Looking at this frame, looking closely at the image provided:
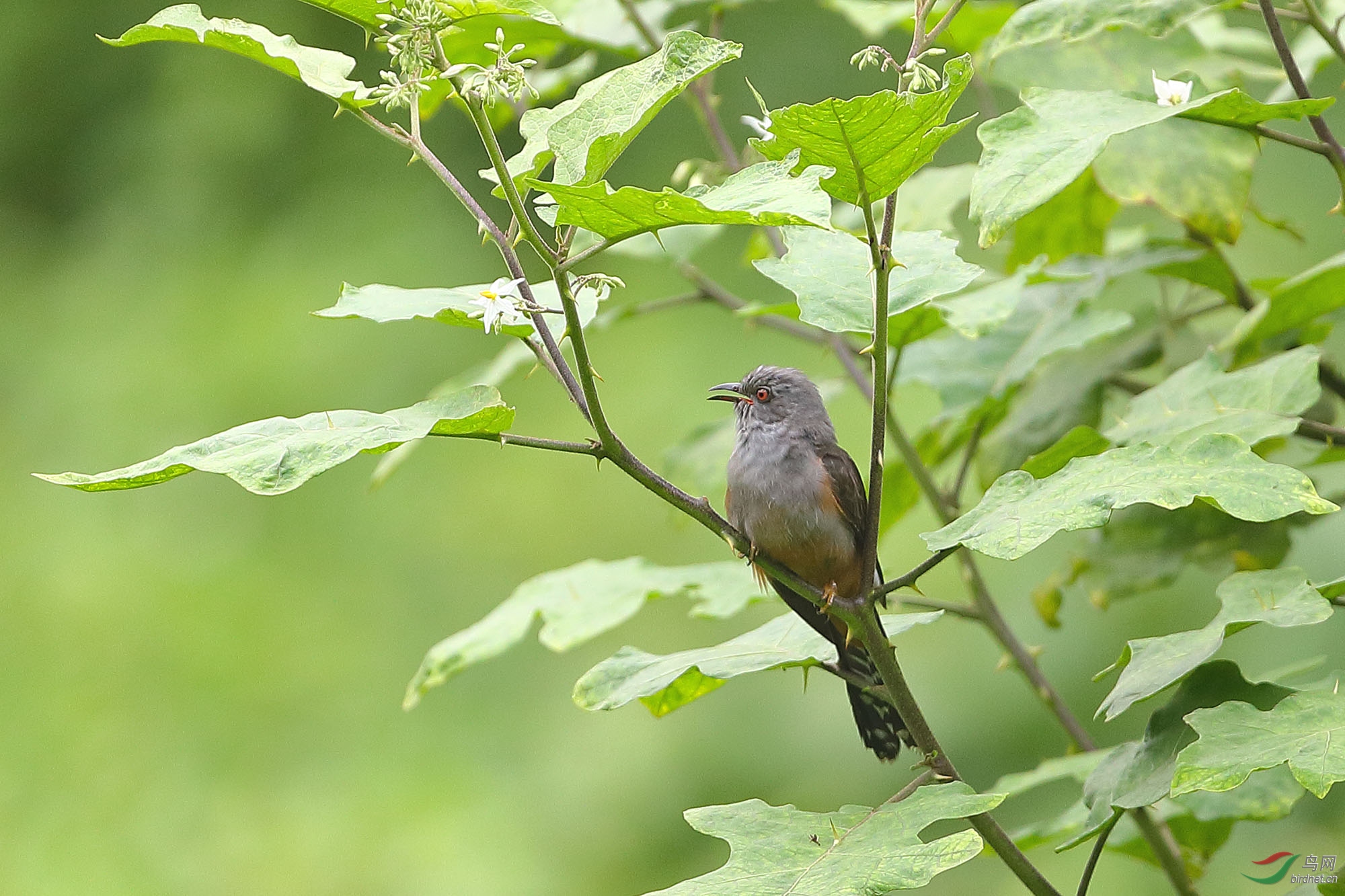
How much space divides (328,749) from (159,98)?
14.4ft

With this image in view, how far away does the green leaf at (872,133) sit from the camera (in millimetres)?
1509

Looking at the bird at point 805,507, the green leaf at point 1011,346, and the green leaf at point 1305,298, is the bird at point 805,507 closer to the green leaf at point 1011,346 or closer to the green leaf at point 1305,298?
the green leaf at point 1011,346

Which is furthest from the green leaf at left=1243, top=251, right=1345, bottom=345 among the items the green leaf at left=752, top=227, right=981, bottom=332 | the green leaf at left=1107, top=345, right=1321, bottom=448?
the green leaf at left=752, top=227, right=981, bottom=332

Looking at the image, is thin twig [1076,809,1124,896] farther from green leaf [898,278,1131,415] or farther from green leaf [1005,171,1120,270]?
green leaf [1005,171,1120,270]

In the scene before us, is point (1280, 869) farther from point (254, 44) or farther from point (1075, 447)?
point (254, 44)

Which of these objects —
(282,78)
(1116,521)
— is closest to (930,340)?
(1116,521)

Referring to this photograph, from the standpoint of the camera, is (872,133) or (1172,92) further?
(1172,92)

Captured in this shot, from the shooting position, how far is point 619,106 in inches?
63.7

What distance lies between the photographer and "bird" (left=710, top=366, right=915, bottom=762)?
3.04m

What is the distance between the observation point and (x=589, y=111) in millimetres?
1627

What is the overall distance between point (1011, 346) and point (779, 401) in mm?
675

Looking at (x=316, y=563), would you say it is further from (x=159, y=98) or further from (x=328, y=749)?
(x=159, y=98)

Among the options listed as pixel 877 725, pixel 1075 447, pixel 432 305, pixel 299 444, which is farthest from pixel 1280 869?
pixel 299 444

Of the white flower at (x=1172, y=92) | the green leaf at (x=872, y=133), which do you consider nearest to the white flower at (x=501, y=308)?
the green leaf at (x=872, y=133)
